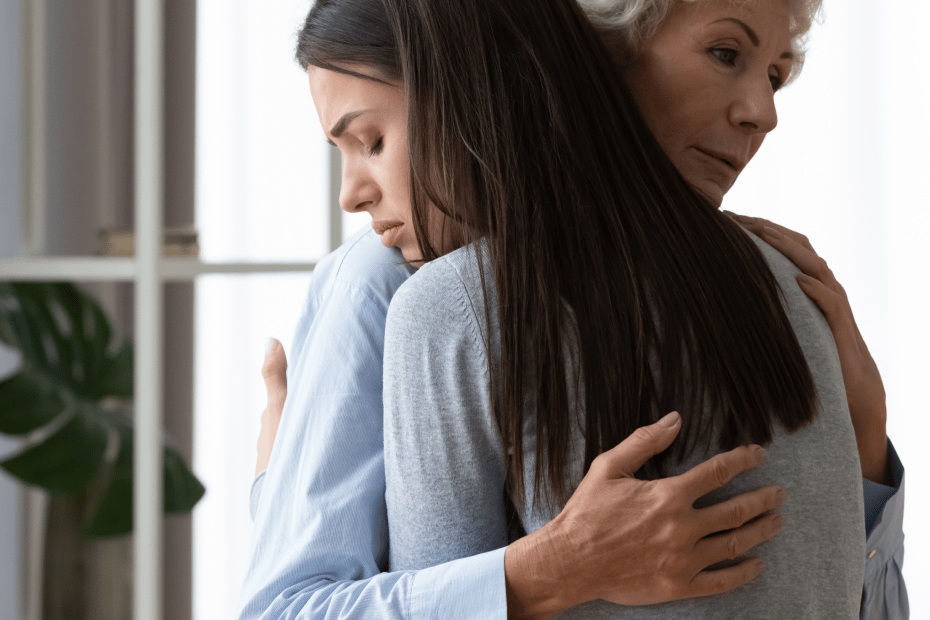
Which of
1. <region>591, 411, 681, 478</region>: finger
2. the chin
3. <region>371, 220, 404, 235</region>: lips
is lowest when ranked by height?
<region>591, 411, 681, 478</region>: finger

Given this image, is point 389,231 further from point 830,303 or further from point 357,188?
point 830,303

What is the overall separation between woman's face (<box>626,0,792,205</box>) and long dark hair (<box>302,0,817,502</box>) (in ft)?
0.78

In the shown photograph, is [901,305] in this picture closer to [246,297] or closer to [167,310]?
[246,297]

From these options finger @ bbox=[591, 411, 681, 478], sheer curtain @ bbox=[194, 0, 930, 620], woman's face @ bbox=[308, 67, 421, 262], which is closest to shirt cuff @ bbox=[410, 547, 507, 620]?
finger @ bbox=[591, 411, 681, 478]

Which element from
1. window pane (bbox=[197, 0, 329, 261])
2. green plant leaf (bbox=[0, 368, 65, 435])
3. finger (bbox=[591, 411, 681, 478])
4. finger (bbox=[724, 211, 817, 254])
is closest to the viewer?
finger (bbox=[591, 411, 681, 478])

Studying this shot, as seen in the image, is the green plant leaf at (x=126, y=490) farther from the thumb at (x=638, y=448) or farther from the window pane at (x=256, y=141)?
the thumb at (x=638, y=448)

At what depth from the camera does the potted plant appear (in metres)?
1.84

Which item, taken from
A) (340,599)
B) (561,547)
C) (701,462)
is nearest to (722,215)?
(701,462)

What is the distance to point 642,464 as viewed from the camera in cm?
64

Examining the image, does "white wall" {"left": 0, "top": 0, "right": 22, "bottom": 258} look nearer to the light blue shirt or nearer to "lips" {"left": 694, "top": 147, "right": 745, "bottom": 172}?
the light blue shirt

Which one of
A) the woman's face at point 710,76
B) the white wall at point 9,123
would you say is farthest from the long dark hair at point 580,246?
the white wall at point 9,123

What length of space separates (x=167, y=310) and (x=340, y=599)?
1.70m

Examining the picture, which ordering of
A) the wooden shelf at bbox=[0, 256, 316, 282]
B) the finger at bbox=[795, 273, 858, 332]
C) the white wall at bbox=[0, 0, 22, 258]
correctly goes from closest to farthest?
the finger at bbox=[795, 273, 858, 332], the wooden shelf at bbox=[0, 256, 316, 282], the white wall at bbox=[0, 0, 22, 258]

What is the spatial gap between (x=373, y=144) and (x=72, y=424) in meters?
1.42
